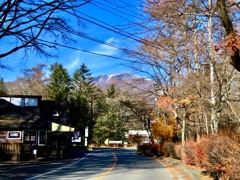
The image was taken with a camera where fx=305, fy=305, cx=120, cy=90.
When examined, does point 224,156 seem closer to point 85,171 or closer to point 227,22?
point 227,22

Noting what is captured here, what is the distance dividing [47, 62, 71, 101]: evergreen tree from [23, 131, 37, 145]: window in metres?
34.2

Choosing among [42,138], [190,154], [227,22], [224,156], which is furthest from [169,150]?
[227,22]

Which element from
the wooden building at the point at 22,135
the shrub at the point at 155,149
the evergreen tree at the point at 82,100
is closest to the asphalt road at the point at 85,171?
the wooden building at the point at 22,135

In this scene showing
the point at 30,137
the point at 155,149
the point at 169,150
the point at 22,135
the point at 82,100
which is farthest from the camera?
the point at 82,100

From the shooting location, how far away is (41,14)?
47.9 ft

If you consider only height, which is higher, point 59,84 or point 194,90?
point 59,84

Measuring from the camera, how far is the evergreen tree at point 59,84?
63.0 metres

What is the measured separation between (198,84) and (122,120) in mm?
59710

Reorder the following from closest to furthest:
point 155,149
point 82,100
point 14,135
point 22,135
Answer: point 14,135
point 22,135
point 155,149
point 82,100

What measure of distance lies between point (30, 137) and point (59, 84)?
41113mm

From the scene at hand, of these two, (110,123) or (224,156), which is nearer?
(224,156)

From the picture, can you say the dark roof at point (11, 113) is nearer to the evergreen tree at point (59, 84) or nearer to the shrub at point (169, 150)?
the shrub at point (169, 150)

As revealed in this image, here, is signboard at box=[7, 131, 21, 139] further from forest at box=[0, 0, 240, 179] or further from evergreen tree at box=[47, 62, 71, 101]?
evergreen tree at box=[47, 62, 71, 101]

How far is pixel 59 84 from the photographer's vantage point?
68.6 metres
